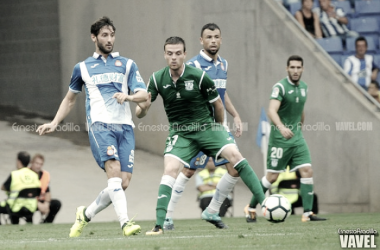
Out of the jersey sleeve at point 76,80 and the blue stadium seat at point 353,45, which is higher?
the blue stadium seat at point 353,45

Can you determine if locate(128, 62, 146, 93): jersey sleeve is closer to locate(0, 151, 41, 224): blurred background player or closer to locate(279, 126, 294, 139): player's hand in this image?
locate(279, 126, 294, 139): player's hand

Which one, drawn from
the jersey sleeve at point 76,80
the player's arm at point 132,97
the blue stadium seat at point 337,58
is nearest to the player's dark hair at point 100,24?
the jersey sleeve at point 76,80

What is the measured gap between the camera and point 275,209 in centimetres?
825

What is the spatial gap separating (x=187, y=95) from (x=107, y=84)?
0.81 meters

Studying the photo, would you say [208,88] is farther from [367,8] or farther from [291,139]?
[367,8]

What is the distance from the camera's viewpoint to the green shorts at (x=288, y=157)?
1129cm

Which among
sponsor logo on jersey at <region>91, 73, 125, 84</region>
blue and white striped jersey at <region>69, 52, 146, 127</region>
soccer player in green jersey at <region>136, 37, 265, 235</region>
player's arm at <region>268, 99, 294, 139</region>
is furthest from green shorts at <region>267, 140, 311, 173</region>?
sponsor logo on jersey at <region>91, 73, 125, 84</region>

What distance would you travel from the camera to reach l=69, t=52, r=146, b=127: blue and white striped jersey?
26.8ft

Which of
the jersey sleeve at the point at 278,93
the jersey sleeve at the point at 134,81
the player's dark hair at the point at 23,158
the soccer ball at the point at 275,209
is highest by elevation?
the jersey sleeve at the point at 134,81

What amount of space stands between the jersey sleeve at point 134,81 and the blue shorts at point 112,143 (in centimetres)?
38

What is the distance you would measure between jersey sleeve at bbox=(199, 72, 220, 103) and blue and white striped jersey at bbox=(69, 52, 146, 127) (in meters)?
0.62

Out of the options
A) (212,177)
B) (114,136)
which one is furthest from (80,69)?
(212,177)

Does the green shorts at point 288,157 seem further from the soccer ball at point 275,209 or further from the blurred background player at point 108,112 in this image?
the blurred background player at point 108,112

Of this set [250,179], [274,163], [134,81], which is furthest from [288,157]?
[134,81]
